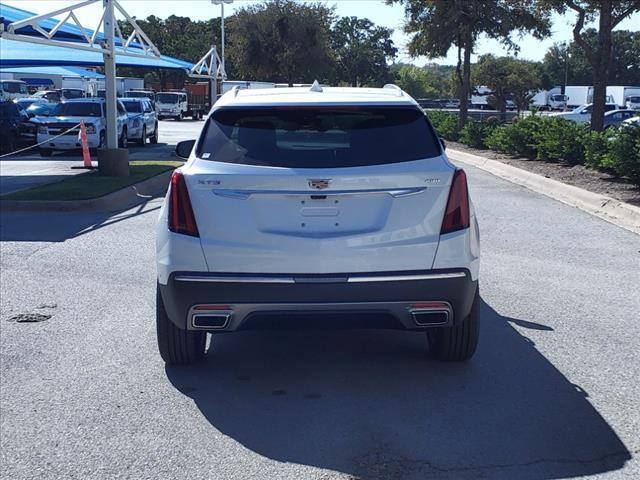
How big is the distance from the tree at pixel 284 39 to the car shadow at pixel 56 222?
4399 centimetres

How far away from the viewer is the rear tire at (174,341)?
5832mm

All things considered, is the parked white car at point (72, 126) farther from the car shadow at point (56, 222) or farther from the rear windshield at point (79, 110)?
the car shadow at point (56, 222)

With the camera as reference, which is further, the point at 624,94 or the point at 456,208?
the point at 624,94

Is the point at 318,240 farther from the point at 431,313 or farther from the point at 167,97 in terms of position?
the point at 167,97

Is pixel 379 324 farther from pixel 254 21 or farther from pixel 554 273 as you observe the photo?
pixel 254 21

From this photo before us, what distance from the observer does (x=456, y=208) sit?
5.40 metres

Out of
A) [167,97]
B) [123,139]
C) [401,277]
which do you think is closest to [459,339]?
[401,277]

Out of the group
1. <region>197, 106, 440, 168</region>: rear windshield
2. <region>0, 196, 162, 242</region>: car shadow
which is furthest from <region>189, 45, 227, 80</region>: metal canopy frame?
<region>197, 106, 440, 168</region>: rear windshield

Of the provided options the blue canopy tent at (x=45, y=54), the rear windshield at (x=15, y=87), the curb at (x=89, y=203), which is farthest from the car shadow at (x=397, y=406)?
the rear windshield at (x=15, y=87)

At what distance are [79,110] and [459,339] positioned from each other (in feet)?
74.6

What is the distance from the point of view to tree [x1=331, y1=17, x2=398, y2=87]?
239 feet

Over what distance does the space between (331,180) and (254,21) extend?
55155 millimetres

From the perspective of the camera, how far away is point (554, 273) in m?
9.45

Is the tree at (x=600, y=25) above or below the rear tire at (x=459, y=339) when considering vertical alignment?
above
